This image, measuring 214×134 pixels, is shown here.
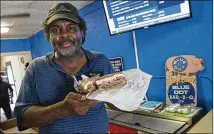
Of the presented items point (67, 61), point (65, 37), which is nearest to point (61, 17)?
point (65, 37)

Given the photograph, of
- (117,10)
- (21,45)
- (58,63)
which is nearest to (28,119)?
(58,63)

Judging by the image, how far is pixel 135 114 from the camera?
206 centimetres

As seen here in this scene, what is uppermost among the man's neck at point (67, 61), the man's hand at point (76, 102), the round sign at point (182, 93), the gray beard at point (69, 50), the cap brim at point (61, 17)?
the cap brim at point (61, 17)

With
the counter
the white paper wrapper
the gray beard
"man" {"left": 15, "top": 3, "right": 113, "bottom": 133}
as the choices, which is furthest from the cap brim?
the counter

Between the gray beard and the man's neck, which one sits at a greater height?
the gray beard

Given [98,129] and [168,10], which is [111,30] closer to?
[168,10]

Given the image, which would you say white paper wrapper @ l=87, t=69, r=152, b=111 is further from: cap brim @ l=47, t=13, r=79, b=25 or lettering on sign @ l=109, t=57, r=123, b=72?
lettering on sign @ l=109, t=57, r=123, b=72

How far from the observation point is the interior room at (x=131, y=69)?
2.97 feet

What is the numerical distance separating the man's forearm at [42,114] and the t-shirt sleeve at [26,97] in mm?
34

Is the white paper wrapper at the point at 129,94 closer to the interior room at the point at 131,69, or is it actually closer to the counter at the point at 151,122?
the interior room at the point at 131,69

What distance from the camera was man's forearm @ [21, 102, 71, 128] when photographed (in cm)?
81

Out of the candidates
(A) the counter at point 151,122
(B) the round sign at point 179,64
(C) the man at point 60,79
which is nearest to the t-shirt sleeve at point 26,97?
(C) the man at point 60,79

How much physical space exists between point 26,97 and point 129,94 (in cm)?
50

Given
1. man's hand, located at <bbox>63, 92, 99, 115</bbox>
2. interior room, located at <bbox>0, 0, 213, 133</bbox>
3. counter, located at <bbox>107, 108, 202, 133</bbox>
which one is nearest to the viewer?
man's hand, located at <bbox>63, 92, 99, 115</bbox>
